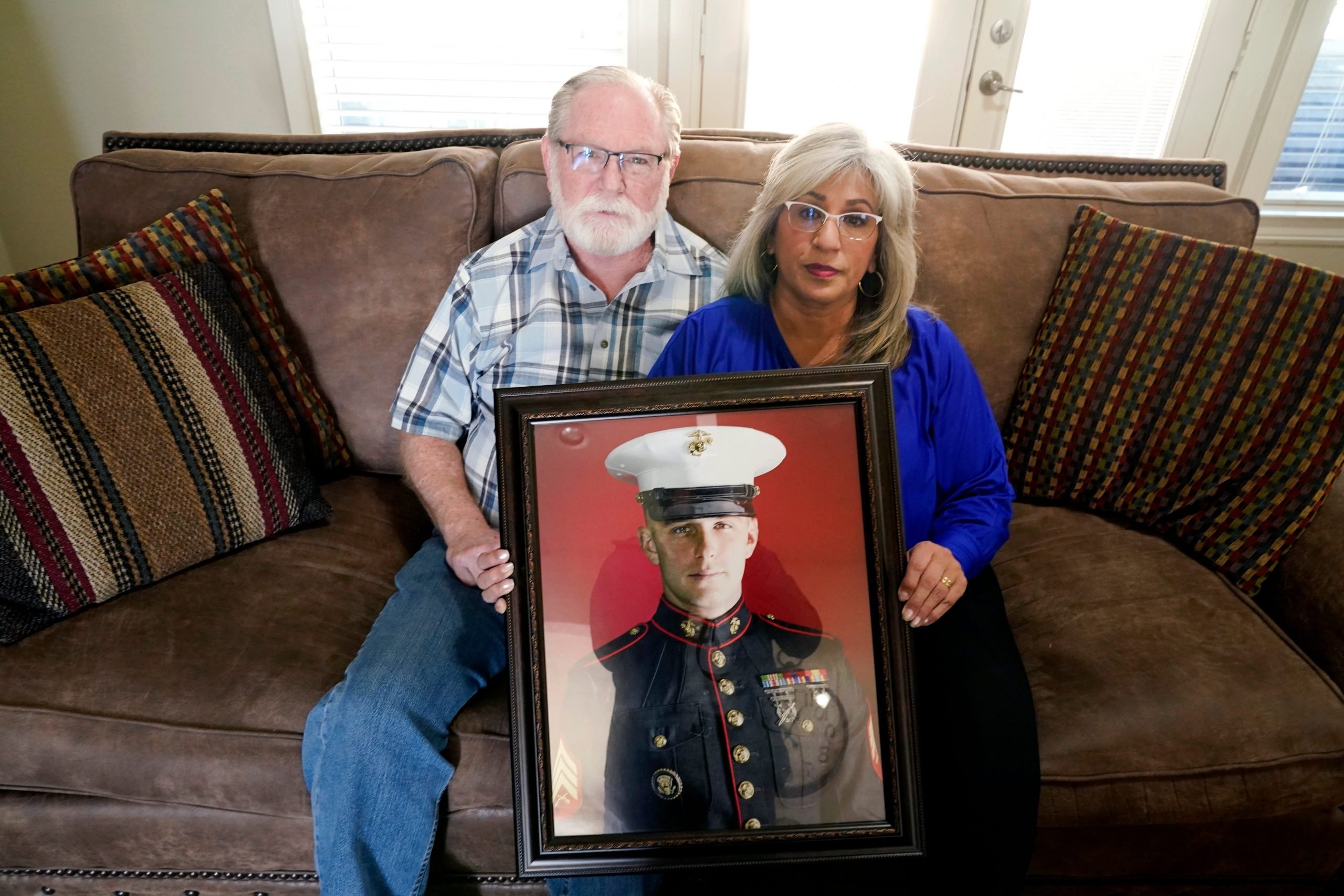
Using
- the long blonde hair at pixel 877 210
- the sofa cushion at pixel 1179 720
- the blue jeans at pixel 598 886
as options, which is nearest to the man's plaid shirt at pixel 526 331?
the long blonde hair at pixel 877 210

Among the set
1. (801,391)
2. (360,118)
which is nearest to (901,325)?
(801,391)

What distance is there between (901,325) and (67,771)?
1.33 metres

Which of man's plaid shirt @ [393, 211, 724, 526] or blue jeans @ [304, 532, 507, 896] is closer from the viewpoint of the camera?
blue jeans @ [304, 532, 507, 896]

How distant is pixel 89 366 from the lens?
1095mm

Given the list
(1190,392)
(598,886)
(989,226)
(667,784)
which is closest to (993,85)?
(989,226)

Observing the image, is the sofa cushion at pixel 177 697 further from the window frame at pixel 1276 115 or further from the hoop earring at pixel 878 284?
the window frame at pixel 1276 115

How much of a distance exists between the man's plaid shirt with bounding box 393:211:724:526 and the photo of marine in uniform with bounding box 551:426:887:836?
0.46 meters

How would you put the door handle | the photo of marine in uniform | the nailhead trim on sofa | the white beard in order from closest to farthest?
the photo of marine in uniform
the white beard
the nailhead trim on sofa
the door handle

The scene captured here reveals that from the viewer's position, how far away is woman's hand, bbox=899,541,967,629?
0.93m

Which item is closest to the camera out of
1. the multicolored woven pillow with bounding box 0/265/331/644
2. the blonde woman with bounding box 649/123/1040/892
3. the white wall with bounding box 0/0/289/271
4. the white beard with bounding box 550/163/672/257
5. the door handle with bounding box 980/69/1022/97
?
the blonde woman with bounding box 649/123/1040/892

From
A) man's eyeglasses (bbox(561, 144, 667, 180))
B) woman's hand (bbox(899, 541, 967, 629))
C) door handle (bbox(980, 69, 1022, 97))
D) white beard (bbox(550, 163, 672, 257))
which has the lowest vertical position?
woman's hand (bbox(899, 541, 967, 629))

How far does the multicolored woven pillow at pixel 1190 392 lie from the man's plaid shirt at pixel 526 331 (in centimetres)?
67

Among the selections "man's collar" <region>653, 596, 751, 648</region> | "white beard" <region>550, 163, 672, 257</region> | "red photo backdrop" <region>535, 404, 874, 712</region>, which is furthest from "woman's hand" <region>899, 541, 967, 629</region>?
"white beard" <region>550, 163, 672, 257</region>

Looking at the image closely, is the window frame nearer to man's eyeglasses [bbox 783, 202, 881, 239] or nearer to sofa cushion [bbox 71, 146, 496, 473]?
man's eyeglasses [bbox 783, 202, 881, 239]
